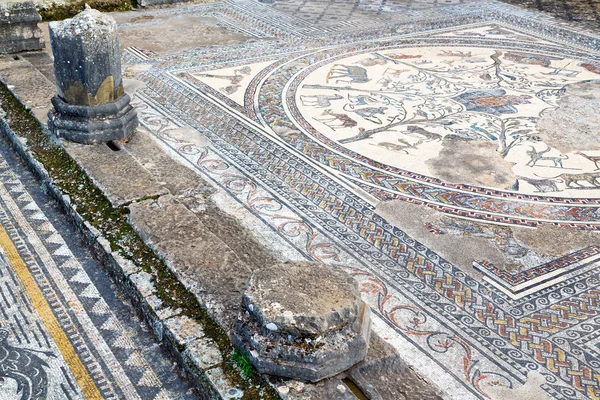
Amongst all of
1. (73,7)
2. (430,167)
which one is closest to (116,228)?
(430,167)

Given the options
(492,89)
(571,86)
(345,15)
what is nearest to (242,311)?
(492,89)

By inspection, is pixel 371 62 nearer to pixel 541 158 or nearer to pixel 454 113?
pixel 454 113

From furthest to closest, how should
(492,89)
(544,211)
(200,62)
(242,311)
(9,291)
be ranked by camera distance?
(200,62), (492,89), (544,211), (9,291), (242,311)

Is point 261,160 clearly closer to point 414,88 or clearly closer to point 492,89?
point 414,88

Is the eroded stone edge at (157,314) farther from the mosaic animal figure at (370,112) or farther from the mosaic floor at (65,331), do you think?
the mosaic animal figure at (370,112)

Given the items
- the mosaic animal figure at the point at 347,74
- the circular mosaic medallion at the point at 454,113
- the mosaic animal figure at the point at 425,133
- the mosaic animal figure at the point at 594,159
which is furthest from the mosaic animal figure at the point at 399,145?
the mosaic animal figure at the point at 347,74

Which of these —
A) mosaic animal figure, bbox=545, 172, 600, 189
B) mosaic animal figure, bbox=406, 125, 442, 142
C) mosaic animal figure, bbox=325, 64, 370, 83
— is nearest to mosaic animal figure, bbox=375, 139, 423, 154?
mosaic animal figure, bbox=406, 125, 442, 142

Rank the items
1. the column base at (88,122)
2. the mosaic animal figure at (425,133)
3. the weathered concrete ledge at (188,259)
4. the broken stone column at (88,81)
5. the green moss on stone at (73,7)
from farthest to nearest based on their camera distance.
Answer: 1. the green moss on stone at (73,7)
2. the mosaic animal figure at (425,133)
3. the column base at (88,122)
4. the broken stone column at (88,81)
5. the weathered concrete ledge at (188,259)

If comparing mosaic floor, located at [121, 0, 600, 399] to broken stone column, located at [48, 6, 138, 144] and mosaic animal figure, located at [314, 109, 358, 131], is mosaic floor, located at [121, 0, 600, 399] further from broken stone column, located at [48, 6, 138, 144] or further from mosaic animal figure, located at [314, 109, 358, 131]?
broken stone column, located at [48, 6, 138, 144]
